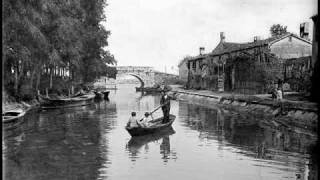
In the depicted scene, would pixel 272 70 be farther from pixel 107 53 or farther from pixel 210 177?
pixel 210 177

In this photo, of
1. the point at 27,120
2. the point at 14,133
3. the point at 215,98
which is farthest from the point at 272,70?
the point at 14,133

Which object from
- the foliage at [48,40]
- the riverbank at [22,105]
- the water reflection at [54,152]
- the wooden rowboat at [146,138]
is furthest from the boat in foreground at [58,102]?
the wooden rowboat at [146,138]

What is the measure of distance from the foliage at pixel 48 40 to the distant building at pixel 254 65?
52.1 ft

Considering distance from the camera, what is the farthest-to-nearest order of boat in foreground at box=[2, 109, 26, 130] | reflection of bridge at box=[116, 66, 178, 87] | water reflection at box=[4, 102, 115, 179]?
reflection of bridge at box=[116, 66, 178, 87] → boat in foreground at box=[2, 109, 26, 130] → water reflection at box=[4, 102, 115, 179]

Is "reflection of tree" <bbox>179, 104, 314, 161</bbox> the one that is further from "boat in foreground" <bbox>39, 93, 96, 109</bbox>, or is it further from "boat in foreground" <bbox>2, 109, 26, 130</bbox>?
"boat in foreground" <bbox>39, 93, 96, 109</bbox>

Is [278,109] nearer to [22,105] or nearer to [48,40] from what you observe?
[48,40]

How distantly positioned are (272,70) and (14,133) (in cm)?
3033

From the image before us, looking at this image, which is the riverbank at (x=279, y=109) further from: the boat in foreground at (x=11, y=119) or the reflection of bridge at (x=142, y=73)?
the reflection of bridge at (x=142, y=73)

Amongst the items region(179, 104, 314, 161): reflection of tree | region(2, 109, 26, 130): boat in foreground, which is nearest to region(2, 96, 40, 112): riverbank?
region(2, 109, 26, 130): boat in foreground

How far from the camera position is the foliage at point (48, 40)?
24156mm

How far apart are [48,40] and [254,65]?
2318 centimetres

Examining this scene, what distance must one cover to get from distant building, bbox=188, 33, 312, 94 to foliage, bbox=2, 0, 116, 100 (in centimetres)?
1588

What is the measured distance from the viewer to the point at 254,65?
47125 millimetres

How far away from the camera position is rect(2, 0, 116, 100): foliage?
2416cm
